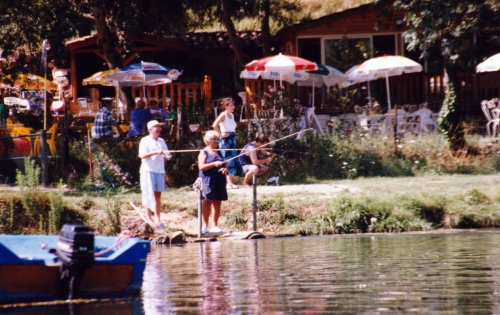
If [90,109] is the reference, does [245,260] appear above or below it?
below

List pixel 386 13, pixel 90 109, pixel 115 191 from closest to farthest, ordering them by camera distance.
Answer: pixel 115 191 < pixel 386 13 < pixel 90 109

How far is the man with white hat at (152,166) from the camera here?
16406 mm

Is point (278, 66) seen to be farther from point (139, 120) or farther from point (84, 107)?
point (84, 107)

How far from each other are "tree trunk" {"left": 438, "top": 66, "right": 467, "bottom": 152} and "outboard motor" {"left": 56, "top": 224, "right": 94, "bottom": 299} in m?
13.9

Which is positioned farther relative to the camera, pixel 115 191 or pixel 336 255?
pixel 115 191

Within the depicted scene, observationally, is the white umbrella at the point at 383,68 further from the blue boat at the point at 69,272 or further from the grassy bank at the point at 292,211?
the blue boat at the point at 69,272

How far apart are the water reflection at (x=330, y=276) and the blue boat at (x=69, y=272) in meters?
0.41

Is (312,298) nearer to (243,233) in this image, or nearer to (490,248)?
(490,248)

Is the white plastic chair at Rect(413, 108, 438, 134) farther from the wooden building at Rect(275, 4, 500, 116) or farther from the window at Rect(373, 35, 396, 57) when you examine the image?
the window at Rect(373, 35, 396, 57)

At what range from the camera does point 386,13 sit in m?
27.4

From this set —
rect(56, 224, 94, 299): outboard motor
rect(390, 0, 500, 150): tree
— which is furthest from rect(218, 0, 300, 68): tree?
rect(56, 224, 94, 299): outboard motor

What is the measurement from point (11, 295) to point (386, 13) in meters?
18.6

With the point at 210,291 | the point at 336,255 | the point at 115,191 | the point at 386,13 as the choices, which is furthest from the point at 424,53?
the point at 210,291

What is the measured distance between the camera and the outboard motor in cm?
1065
